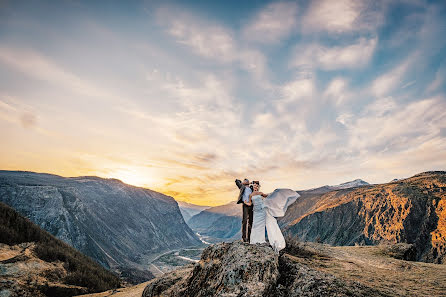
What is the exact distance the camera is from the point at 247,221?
27.6ft

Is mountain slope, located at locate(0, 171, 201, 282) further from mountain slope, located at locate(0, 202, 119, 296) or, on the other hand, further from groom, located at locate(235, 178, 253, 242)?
groom, located at locate(235, 178, 253, 242)

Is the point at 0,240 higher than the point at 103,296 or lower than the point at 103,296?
higher

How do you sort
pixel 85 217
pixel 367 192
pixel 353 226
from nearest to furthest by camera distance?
1. pixel 353 226
2. pixel 367 192
3. pixel 85 217

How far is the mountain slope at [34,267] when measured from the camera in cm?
1688

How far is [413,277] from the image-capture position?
7.20 m

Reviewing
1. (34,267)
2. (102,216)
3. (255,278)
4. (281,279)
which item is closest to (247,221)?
(281,279)

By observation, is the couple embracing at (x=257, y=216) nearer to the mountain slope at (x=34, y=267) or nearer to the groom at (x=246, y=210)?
the groom at (x=246, y=210)

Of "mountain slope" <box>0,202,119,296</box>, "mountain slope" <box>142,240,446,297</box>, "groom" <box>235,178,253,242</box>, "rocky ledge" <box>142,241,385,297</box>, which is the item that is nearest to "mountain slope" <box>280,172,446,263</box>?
"mountain slope" <box>0,202,119,296</box>

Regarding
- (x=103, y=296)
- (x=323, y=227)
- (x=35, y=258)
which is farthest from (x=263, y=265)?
(x=323, y=227)

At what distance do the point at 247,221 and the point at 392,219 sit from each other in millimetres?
69422

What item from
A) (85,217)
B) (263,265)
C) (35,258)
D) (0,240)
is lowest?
(85,217)

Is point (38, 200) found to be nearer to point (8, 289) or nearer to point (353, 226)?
point (8, 289)

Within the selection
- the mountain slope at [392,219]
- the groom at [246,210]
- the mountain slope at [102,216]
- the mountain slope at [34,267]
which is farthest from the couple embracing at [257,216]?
the mountain slope at [102,216]

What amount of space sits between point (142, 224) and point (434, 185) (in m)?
146
